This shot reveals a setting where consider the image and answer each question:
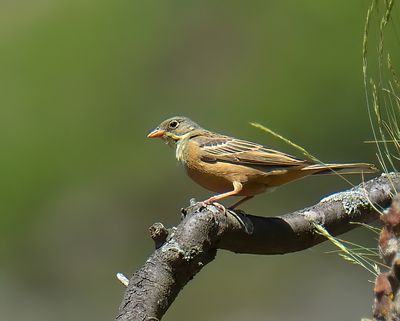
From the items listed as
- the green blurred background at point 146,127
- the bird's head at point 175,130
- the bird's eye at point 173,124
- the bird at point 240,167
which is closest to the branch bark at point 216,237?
the bird at point 240,167

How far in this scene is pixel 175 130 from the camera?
12.2 feet

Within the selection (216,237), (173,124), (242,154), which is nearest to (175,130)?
(173,124)

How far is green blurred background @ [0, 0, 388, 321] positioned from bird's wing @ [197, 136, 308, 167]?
149 inches

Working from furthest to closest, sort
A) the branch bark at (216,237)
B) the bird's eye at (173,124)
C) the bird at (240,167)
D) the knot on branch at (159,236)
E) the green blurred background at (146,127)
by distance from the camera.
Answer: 1. the green blurred background at (146,127)
2. the bird's eye at (173,124)
3. the bird at (240,167)
4. the knot on branch at (159,236)
5. the branch bark at (216,237)

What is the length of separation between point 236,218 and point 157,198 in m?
6.25

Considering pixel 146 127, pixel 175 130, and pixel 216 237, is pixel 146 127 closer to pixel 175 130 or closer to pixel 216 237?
pixel 175 130

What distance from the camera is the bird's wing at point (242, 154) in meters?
3.13

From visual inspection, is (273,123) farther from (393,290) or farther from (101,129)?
(393,290)

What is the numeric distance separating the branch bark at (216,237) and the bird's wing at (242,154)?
0.65 metres

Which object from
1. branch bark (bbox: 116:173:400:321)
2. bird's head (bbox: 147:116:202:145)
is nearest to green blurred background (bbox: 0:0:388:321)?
bird's head (bbox: 147:116:202:145)

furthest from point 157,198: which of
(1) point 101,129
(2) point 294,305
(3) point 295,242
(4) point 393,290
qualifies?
(4) point 393,290

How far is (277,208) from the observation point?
805 cm

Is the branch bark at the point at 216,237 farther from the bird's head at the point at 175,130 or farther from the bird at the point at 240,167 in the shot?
the bird's head at the point at 175,130

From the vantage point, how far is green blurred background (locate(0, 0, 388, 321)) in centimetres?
773
